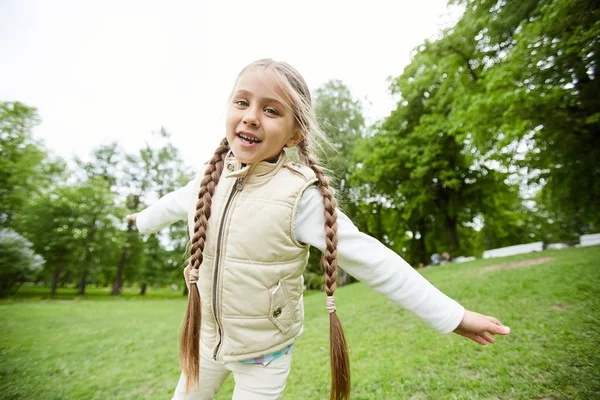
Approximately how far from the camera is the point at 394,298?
58.4 inches

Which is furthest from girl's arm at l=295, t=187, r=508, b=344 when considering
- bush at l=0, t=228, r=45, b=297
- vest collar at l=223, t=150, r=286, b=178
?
bush at l=0, t=228, r=45, b=297

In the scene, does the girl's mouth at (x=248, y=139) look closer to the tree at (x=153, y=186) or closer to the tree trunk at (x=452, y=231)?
the tree trunk at (x=452, y=231)

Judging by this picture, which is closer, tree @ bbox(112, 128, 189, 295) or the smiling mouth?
the smiling mouth

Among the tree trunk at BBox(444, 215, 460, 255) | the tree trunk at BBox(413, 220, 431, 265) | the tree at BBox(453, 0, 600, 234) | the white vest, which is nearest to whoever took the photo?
the white vest

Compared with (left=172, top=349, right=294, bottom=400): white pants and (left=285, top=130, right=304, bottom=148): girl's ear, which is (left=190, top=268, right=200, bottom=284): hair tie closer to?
(left=172, top=349, right=294, bottom=400): white pants

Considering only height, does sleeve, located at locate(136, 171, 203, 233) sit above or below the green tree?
below

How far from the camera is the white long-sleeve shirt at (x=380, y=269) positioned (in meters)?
1.45

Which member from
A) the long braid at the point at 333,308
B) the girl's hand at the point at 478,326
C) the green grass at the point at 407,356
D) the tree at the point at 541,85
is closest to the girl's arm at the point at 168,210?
the long braid at the point at 333,308

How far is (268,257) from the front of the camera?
1517 millimetres

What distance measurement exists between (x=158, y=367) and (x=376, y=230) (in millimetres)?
19773

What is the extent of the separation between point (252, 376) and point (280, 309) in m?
0.38

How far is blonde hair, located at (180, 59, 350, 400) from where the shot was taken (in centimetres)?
150

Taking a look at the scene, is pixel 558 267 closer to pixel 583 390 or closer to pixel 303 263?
pixel 583 390

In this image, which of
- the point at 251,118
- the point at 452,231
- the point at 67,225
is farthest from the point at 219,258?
the point at 67,225
